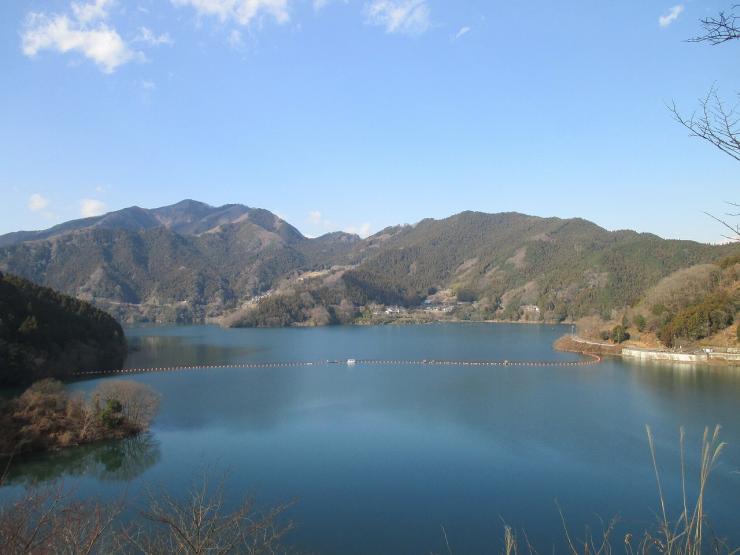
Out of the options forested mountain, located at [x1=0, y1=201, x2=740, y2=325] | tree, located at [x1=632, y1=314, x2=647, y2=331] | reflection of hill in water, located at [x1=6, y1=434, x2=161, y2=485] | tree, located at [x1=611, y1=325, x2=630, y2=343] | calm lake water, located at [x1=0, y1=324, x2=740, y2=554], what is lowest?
reflection of hill in water, located at [x1=6, y1=434, x2=161, y2=485]

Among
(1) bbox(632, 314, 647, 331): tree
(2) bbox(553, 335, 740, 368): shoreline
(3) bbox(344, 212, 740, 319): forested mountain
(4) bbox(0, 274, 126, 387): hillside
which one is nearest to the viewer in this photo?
(4) bbox(0, 274, 126, 387): hillside

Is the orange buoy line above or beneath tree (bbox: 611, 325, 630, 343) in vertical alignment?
beneath

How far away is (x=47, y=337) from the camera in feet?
109

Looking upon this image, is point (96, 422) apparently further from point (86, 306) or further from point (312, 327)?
point (312, 327)

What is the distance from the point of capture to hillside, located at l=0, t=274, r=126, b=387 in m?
29.3

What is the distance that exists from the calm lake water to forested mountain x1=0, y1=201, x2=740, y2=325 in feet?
146

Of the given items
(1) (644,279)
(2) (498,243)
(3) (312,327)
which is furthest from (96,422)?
(2) (498,243)

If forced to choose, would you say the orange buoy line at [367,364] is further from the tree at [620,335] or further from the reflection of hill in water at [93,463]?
the reflection of hill in water at [93,463]

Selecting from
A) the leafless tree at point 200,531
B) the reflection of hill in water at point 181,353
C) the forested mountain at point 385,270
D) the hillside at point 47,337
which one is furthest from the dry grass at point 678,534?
the forested mountain at point 385,270

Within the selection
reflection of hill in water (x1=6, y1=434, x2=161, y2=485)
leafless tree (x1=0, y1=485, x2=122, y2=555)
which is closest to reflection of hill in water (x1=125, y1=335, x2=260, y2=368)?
reflection of hill in water (x1=6, y1=434, x2=161, y2=485)

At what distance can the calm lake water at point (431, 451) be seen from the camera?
1234cm

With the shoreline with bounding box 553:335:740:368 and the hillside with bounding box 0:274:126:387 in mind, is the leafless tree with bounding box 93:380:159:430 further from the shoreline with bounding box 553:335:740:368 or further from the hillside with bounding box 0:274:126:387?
the shoreline with bounding box 553:335:740:368

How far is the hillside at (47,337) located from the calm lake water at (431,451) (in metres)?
3.14

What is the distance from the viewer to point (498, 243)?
135625 mm
